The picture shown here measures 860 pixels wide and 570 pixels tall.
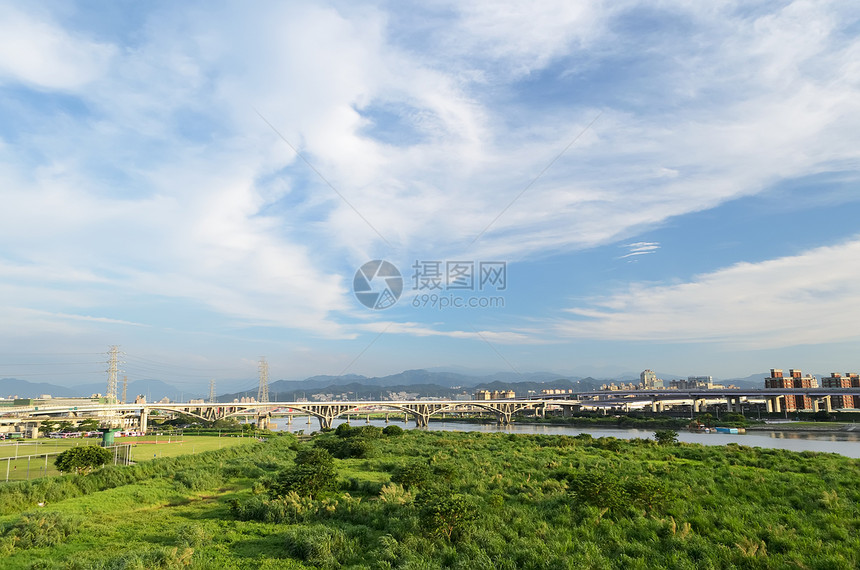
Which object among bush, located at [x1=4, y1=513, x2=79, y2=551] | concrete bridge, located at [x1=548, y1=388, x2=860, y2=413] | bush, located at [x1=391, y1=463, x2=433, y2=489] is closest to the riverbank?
concrete bridge, located at [x1=548, y1=388, x2=860, y2=413]

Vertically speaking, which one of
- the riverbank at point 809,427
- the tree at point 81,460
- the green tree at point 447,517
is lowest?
the riverbank at point 809,427

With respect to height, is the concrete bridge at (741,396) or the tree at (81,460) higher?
the tree at (81,460)

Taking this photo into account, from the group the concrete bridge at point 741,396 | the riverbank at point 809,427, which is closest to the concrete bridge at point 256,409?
the concrete bridge at point 741,396

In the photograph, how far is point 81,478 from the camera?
22.8m

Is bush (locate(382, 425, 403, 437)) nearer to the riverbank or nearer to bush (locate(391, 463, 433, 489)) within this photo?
bush (locate(391, 463, 433, 489))

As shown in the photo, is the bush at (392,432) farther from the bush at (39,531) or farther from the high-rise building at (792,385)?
the high-rise building at (792,385)

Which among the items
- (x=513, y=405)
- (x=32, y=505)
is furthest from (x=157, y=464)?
(x=513, y=405)

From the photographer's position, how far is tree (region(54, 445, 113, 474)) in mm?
24344

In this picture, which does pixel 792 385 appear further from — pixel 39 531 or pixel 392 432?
pixel 39 531

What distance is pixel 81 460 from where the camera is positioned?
24.7 m

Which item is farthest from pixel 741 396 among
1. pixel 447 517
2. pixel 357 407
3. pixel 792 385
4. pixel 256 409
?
pixel 447 517

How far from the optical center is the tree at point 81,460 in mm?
24344

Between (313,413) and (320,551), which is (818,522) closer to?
(320,551)

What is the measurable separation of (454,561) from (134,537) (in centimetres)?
1025
